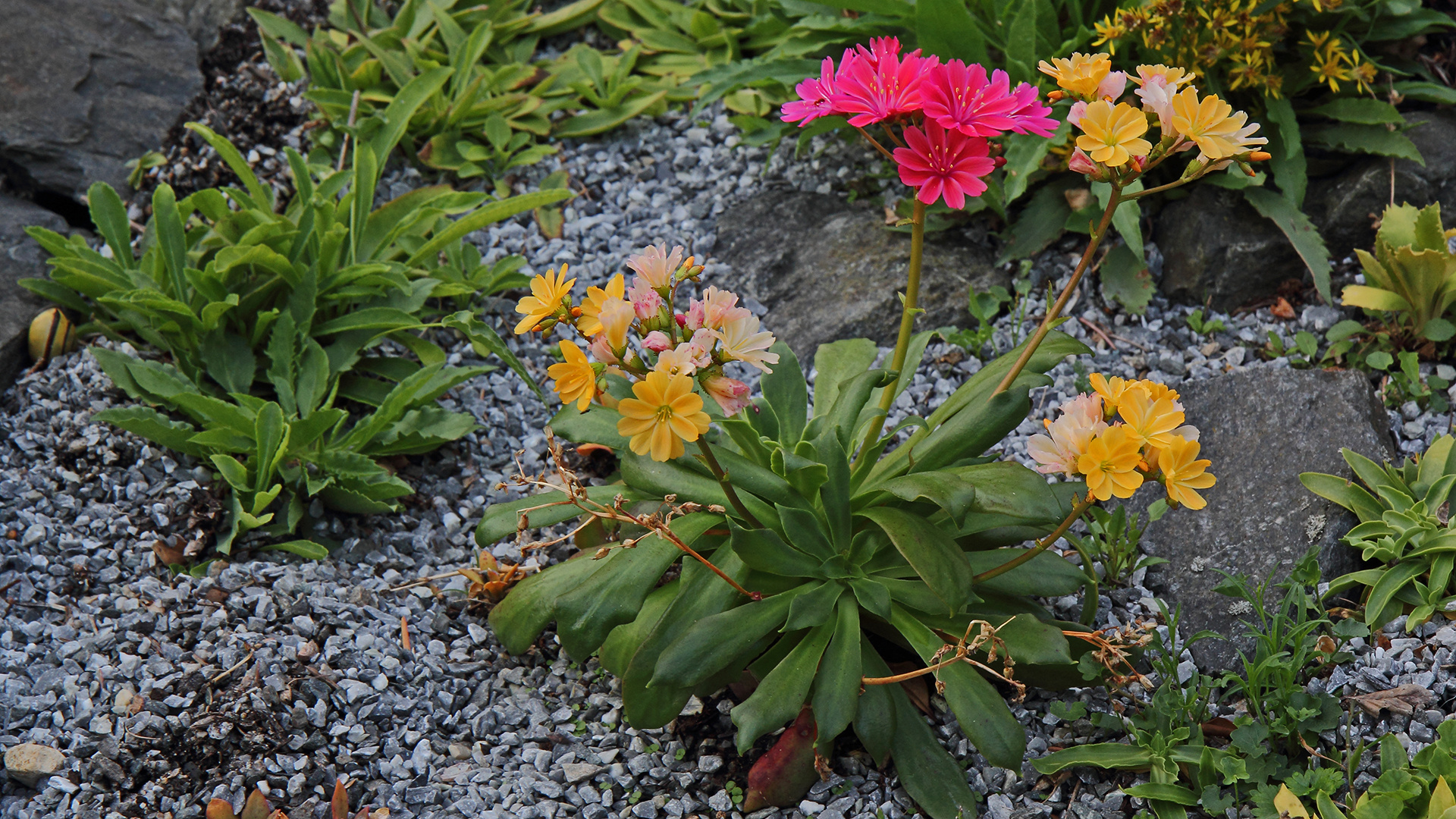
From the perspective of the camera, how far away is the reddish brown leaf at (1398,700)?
2014 millimetres

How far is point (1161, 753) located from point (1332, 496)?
0.77m

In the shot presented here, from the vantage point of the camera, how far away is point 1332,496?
7.55 ft

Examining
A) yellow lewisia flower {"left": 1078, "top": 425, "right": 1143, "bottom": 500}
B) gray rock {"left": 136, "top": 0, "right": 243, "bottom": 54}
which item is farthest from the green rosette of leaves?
gray rock {"left": 136, "top": 0, "right": 243, "bottom": 54}

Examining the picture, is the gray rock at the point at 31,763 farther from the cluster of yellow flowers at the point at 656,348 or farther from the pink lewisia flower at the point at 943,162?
the pink lewisia flower at the point at 943,162

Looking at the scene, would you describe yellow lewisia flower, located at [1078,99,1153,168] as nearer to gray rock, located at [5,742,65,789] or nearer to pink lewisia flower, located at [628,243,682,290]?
pink lewisia flower, located at [628,243,682,290]

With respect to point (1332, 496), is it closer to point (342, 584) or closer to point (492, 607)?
point (492, 607)

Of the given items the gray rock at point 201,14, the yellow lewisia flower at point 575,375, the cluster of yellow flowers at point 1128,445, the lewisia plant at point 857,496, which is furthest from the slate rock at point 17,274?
the cluster of yellow flowers at point 1128,445

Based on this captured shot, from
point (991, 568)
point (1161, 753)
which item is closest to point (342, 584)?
point (991, 568)

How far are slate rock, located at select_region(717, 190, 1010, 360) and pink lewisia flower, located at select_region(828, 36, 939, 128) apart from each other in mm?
1338

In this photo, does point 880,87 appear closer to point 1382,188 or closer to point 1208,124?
point 1208,124

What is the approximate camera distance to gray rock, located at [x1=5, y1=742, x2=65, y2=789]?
2.05 metres

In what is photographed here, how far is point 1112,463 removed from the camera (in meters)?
1.61

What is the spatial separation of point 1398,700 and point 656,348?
160cm

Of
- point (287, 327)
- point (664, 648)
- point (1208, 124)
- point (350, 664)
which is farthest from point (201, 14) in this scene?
point (1208, 124)
